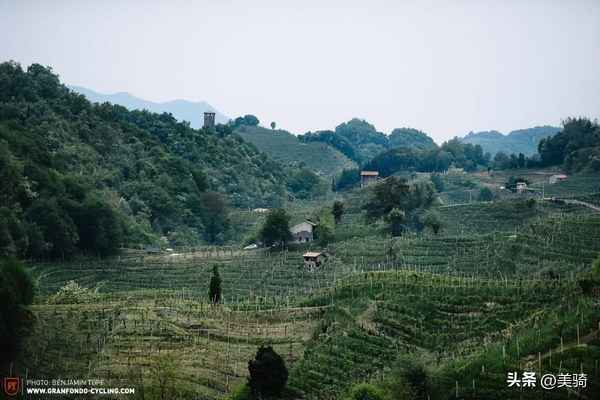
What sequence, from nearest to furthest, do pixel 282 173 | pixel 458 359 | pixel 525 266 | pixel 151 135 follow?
1. pixel 458 359
2. pixel 525 266
3. pixel 151 135
4. pixel 282 173

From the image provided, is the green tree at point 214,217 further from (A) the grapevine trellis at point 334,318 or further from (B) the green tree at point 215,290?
(B) the green tree at point 215,290

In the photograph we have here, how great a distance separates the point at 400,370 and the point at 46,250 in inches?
1028

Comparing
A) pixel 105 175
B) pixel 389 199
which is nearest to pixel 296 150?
pixel 105 175

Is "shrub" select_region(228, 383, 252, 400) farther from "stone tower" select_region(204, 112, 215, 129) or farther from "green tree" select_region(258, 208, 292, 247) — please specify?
"stone tower" select_region(204, 112, 215, 129)

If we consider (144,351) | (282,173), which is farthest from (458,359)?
(282,173)

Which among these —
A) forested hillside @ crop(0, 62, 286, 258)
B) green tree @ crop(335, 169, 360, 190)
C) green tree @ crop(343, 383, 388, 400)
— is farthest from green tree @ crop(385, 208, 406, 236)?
green tree @ crop(335, 169, 360, 190)

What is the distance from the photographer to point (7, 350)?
87.6 feet

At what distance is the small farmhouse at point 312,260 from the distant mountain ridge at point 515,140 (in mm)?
132689

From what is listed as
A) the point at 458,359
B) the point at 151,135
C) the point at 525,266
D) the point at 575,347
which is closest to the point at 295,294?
the point at 525,266

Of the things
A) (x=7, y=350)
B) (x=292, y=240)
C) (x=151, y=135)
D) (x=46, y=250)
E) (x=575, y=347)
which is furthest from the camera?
(x=151, y=135)

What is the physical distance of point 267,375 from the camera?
24.1 meters

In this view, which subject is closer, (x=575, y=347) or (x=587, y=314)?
(x=575, y=347)

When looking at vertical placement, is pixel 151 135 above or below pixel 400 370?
above

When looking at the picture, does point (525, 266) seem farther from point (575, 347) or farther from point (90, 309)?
point (90, 309)
